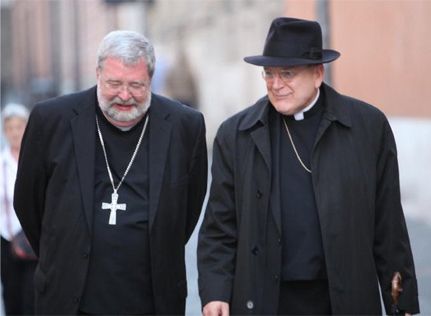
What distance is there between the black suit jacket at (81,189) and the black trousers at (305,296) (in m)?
0.67

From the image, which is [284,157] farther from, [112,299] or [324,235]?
[112,299]

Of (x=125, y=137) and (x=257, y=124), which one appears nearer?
(x=257, y=124)

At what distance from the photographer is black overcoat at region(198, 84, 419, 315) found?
4477 millimetres

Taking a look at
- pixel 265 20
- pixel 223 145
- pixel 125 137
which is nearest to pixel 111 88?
pixel 125 137

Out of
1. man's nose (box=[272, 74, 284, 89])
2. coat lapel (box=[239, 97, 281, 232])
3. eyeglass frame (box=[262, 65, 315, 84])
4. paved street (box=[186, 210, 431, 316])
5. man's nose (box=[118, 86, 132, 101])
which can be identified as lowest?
paved street (box=[186, 210, 431, 316])

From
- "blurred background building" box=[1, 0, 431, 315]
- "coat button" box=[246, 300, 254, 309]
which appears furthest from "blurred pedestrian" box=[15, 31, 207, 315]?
"blurred background building" box=[1, 0, 431, 315]

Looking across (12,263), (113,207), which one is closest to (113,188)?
(113,207)

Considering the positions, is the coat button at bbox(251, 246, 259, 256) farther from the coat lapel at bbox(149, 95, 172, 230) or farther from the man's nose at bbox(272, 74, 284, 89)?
the man's nose at bbox(272, 74, 284, 89)

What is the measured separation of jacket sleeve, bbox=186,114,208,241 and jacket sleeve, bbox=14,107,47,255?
2.41ft

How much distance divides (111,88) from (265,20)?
15636 mm

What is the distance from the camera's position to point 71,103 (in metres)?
5.07

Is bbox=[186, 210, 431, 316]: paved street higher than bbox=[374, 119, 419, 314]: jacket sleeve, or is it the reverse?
bbox=[374, 119, 419, 314]: jacket sleeve

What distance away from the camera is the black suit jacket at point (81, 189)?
4.84 metres

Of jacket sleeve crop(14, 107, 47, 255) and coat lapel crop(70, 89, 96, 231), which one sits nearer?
coat lapel crop(70, 89, 96, 231)
